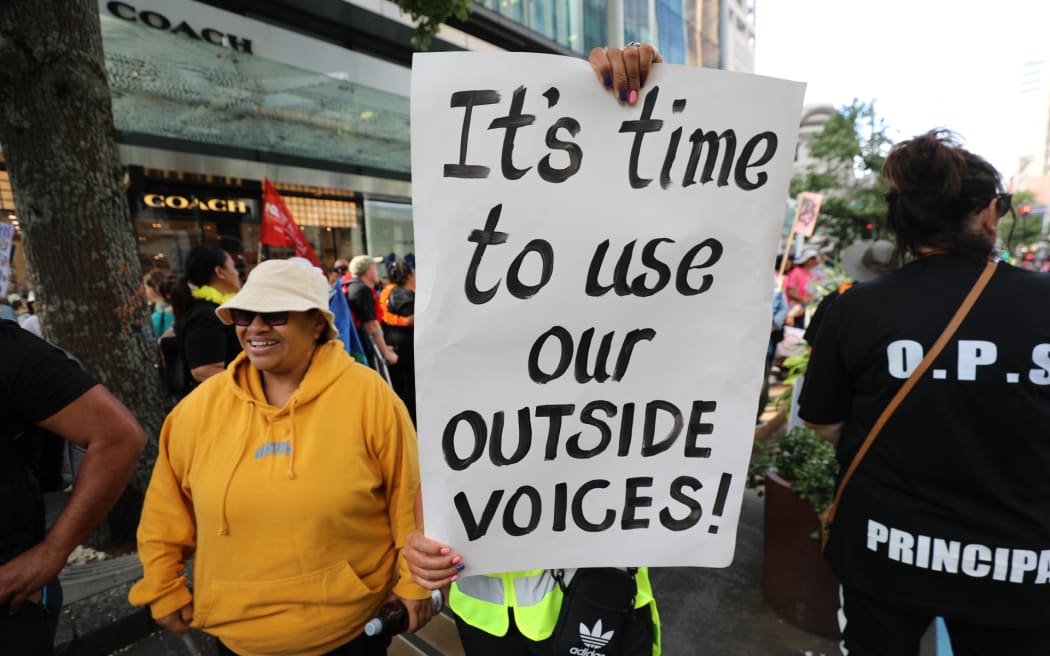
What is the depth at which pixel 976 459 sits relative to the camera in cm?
134

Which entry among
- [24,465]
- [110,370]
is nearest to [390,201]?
[110,370]

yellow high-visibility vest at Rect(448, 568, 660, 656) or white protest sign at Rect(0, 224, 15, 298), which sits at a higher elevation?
white protest sign at Rect(0, 224, 15, 298)

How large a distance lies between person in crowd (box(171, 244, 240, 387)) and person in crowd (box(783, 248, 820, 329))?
598cm

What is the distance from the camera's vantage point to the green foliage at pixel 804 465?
2441mm

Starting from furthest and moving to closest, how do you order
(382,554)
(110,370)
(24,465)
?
(110,370) → (382,554) → (24,465)

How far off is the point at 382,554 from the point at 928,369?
1.59 metres

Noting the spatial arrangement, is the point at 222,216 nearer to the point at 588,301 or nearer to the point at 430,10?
the point at 430,10

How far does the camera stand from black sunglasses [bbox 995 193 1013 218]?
149 centimetres

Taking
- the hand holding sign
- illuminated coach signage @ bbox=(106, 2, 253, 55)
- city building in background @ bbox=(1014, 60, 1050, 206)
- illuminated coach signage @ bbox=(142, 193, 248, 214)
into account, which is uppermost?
city building in background @ bbox=(1014, 60, 1050, 206)

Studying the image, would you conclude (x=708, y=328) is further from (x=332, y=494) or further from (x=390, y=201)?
(x=390, y=201)

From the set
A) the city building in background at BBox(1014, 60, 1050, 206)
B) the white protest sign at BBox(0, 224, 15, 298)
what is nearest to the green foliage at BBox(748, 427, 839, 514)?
the white protest sign at BBox(0, 224, 15, 298)

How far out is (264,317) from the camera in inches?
62.7

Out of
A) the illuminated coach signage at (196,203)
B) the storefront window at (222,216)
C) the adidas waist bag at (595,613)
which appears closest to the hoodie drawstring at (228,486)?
the adidas waist bag at (595,613)

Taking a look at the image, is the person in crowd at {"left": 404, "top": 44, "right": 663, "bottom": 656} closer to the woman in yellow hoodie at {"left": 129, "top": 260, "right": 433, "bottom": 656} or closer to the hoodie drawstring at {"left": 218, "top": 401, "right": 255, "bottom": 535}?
the woman in yellow hoodie at {"left": 129, "top": 260, "right": 433, "bottom": 656}
